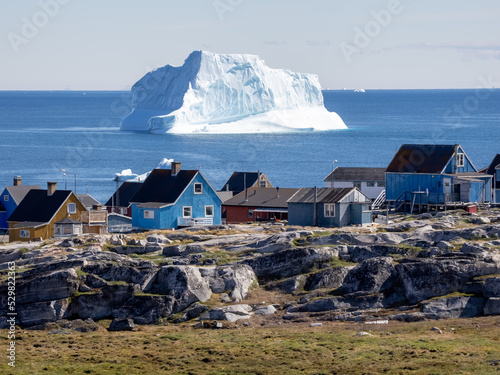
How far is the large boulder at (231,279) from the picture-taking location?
36.7 metres

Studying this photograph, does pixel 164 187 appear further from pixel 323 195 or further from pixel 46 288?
pixel 46 288

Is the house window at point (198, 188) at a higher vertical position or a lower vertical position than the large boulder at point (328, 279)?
higher

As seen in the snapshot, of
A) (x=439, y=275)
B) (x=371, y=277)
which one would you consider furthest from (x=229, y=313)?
(x=439, y=275)

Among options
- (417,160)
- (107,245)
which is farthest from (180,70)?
(107,245)

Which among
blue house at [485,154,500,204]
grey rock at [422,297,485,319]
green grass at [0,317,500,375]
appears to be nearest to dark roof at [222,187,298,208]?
blue house at [485,154,500,204]

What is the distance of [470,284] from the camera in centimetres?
3453

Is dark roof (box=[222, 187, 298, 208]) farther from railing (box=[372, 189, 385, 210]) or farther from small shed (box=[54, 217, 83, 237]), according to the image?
small shed (box=[54, 217, 83, 237])

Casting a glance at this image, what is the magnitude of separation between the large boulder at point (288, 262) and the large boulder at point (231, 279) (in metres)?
0.66

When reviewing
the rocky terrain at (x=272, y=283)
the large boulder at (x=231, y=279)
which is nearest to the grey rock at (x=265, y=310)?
the rocky terrain at (x=272, y=283)

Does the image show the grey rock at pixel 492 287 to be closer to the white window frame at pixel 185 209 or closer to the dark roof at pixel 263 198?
the white window frame at pixel 185 209

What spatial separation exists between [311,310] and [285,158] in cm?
12813

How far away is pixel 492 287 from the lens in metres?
33.6

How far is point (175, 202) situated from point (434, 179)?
17.9 meters

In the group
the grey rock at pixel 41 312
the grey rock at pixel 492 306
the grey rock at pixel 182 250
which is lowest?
the grey rock at pixel 41 312
